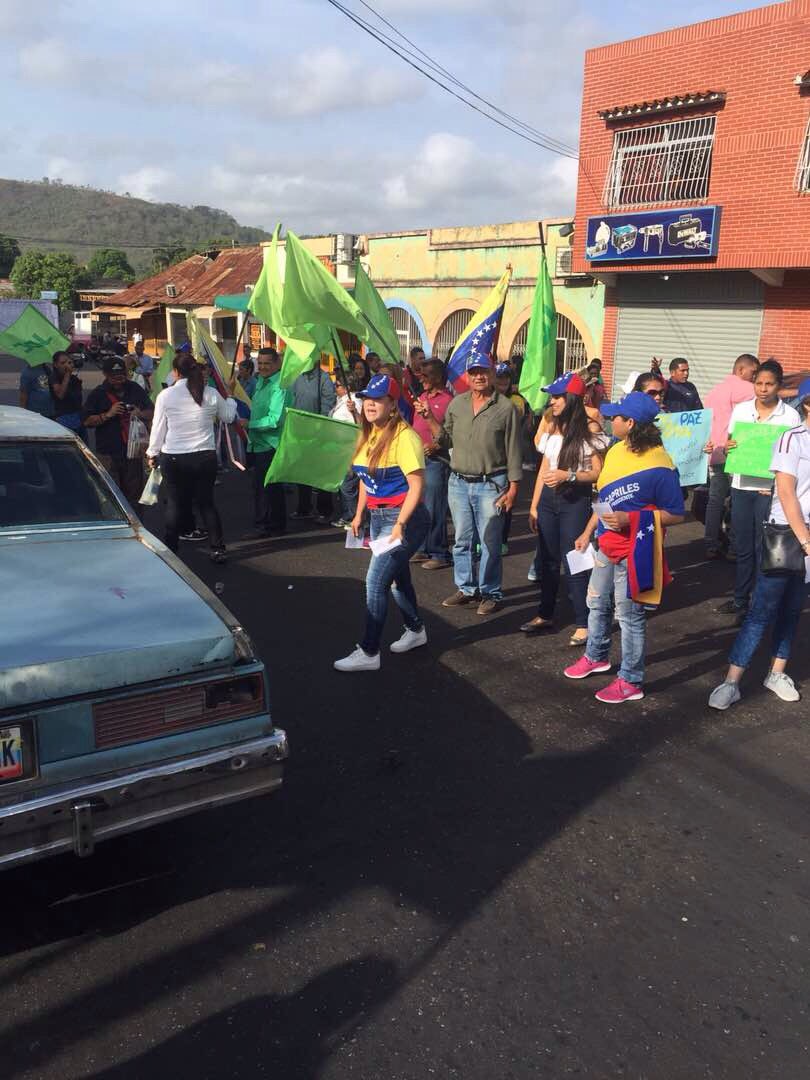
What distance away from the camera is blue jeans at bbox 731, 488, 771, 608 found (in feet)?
20.6

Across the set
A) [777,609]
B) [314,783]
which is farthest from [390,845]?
[777,609]

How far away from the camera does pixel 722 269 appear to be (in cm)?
1518

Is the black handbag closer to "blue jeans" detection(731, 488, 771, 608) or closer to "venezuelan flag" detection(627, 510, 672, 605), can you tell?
"venezuelan flag" detection(627, 510, 672, 605)

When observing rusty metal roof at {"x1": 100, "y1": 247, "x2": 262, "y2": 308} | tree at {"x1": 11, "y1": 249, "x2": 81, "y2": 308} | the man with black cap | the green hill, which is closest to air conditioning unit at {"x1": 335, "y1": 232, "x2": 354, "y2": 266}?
rusty metal roof at {"x1": 100, "y1": 247, "x2": 262, "y2": 308}

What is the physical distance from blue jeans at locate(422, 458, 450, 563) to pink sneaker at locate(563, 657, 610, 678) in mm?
2723

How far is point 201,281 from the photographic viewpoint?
34.8 metres

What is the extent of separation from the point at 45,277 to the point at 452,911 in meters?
80.3

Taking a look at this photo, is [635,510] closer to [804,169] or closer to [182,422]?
[182,422]

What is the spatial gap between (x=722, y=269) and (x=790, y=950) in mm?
14280

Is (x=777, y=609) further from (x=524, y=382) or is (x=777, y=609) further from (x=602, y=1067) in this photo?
(x=524, y=382)

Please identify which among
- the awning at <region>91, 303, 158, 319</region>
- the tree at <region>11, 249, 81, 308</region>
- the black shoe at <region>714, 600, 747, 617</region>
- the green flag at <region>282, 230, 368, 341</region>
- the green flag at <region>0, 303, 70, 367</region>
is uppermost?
the tree at <region>11, 249, 81, 308</region>

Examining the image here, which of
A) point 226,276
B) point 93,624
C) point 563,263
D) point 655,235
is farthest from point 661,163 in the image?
point 226,276

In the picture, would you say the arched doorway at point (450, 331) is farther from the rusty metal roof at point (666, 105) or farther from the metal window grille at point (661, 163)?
the rusty metal roof at point (666, 105)

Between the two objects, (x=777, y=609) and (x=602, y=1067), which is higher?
(x=777, y=609)
